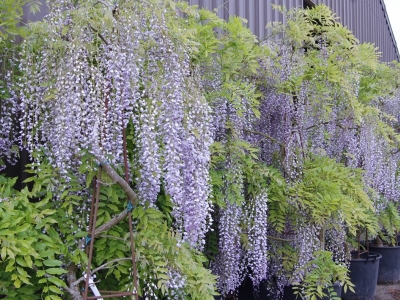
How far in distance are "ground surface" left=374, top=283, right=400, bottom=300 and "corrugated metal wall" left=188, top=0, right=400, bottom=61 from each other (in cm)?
339

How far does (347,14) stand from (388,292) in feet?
19.3

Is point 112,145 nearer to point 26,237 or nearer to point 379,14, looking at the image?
point 26,237

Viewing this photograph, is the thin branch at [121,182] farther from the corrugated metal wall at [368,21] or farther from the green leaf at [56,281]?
the corrugated metal wall at [368,21]

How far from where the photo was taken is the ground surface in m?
5.99

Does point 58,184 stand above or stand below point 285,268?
above

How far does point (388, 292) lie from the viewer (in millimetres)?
6227

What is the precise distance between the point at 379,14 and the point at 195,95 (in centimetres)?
1332

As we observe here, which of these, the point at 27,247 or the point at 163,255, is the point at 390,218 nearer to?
the point at 163,255

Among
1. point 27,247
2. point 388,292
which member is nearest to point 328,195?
point 27,247

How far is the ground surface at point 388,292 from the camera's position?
5.99m

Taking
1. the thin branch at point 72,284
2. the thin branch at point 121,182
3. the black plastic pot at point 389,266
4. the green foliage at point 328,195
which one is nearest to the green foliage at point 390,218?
the black plastic pot at point 389,266

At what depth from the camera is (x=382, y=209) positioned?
19.7 ft

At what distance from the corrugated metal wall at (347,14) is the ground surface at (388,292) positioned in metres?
3.39

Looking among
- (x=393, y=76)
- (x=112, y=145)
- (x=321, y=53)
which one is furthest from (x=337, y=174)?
(x=393, y=76)
